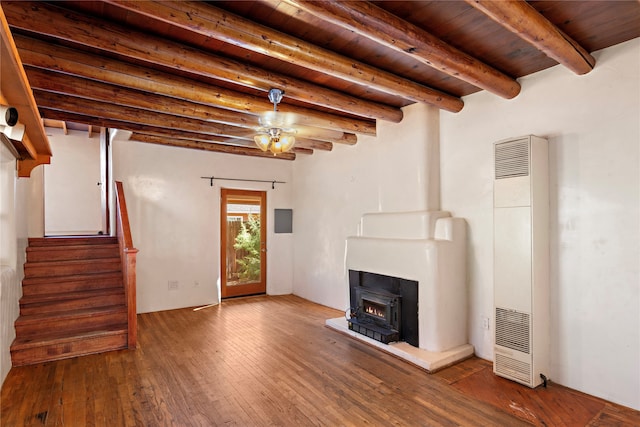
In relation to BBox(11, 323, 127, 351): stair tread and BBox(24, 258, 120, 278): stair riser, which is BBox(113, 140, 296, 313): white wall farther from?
BBox(11, 323, 127, 351): stair tread

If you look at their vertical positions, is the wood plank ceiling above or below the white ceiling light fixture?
above

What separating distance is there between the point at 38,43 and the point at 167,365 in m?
3.06

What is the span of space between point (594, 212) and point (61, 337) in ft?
17.8

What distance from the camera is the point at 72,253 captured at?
198 inches

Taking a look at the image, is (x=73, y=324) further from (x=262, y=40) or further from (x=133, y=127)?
(x=262, y=40)

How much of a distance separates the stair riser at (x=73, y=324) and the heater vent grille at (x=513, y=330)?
4.24 metres

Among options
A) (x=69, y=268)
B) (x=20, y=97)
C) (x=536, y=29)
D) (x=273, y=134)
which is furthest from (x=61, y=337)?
(x=536, y=29)

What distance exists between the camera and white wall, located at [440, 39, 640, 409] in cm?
277

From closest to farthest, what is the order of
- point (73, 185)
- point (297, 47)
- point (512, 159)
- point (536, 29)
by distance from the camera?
1. point (536, 29)
2. point (297, 47)
3. point (512, 159)
4. point (73, 185)

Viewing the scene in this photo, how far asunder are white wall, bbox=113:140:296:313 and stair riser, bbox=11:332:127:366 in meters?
1.72

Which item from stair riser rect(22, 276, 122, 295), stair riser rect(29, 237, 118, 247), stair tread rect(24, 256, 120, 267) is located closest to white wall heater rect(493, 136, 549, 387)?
stair riser rect(22, 276, 122, 295)

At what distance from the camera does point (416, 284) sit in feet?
12.7

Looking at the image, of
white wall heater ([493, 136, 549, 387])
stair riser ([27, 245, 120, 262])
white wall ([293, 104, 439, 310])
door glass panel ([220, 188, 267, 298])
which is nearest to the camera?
white wall heater ([493, 136, 549, 387])

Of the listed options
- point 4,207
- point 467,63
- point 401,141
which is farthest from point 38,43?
point 401,141
